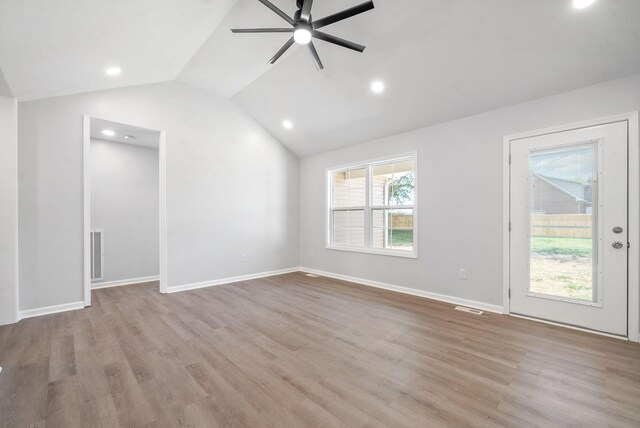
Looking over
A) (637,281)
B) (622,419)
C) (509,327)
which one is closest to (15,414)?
(622,419)

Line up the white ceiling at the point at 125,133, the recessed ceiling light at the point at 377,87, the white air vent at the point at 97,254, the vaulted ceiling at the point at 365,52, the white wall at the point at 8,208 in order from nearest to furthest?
the vaulted ceiling at the point at 365,52 → the white wall at the point at 8,208 → the recessed ceiling light at the point at 377,87 → the white ceiling at the point at 125,133 → the white air vent at the point at 97,254

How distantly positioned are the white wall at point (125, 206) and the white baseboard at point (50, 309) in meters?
1.35

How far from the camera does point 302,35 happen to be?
2527mm

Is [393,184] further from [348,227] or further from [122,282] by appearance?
[122,282]

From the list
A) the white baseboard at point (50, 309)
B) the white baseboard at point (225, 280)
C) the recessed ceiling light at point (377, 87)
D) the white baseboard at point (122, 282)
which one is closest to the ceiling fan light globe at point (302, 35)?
the recessed ceiling light at point (377, 87)

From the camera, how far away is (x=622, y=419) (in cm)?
164

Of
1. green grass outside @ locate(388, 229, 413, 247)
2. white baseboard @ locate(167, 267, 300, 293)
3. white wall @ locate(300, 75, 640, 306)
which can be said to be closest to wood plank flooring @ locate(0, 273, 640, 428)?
white wall @ locate(300, 75, 640, 306)

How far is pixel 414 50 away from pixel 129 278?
227 inches

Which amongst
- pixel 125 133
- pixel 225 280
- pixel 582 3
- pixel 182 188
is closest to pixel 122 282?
Result: pixel 225 280

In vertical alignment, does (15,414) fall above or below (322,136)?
below

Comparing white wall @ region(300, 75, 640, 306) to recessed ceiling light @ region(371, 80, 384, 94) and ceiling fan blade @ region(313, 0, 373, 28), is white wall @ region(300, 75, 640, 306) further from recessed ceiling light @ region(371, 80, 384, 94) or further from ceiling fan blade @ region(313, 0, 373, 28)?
ceiling fan blade @ region(313, 0, 373, 28)

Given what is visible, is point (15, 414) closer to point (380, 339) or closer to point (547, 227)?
point (380, 339)

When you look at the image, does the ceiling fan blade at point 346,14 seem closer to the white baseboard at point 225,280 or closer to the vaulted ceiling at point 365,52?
the vaulted ceiling at point 365,52

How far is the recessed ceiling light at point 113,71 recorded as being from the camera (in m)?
3.30
